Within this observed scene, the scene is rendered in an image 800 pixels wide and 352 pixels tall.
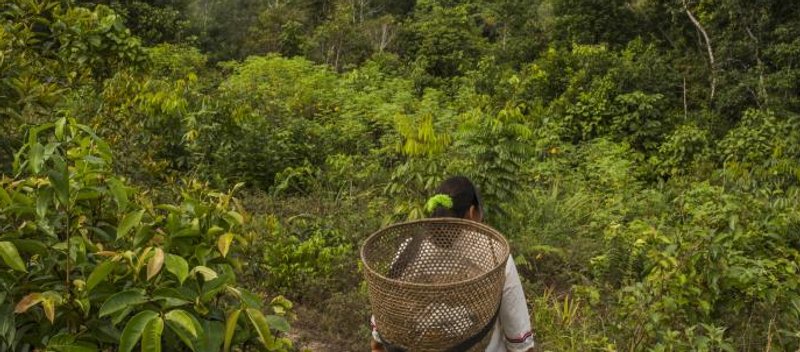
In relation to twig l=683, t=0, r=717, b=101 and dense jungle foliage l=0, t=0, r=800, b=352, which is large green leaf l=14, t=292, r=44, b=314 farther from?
twig l=683, t=0, r=717, b=101

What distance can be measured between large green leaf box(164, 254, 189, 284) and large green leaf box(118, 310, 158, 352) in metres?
0.10

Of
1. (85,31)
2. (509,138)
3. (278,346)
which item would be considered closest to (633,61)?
(509,138)

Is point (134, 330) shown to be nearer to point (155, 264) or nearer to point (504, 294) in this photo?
point (155, 264)

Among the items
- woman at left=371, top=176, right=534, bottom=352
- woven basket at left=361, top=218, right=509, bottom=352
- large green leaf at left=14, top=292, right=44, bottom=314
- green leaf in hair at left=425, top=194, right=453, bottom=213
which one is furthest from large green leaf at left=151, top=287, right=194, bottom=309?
green leaf in hair at left=425, top=194, right=453, bottom=213

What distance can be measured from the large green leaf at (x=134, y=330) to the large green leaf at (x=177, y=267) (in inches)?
3.9

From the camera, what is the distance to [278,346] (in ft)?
5.66

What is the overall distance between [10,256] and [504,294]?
5.01 ft

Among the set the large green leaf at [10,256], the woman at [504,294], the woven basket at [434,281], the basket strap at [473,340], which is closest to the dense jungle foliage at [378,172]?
the large green leaf at [10,256]

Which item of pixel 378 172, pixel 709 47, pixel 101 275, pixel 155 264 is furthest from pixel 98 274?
pixel 709 47

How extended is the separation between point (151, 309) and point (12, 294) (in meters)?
0.32

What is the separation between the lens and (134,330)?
4.63 feet

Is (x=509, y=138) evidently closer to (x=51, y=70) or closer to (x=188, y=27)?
(x=51, y=70)

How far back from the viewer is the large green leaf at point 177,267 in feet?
4.94

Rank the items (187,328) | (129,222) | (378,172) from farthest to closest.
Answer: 1. (378,172)
2. (129,222)
3. (187,328)
